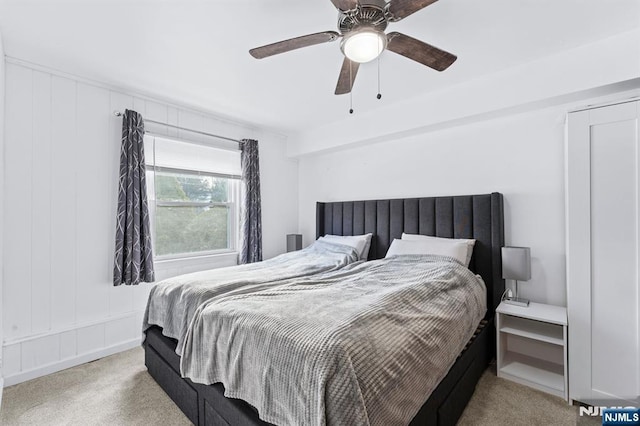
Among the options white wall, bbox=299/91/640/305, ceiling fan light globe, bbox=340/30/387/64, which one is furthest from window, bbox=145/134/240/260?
ceiling fan light globe, bbox=340/30/387/64

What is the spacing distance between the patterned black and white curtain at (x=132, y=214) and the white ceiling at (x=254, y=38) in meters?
0.50

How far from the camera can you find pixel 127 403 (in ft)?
6.64

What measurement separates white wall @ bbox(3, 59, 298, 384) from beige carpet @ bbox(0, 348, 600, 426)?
34 centimetres

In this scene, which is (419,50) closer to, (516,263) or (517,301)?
(516,263)

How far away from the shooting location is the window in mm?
3184

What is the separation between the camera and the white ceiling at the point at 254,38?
5.85ft

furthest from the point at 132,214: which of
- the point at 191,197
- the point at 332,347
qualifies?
the point at 332,347

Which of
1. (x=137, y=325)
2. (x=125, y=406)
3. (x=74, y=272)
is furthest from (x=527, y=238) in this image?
(x=74, y=272)

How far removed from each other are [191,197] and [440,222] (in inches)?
113

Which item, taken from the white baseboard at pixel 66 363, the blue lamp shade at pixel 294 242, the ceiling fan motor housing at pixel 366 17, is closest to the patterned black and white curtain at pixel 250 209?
the blue lamp shade at pixel 294 242

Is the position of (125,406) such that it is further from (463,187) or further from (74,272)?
(463,187)

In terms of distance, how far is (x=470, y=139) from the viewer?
118 inches

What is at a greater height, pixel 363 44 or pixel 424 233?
pixel 363 44

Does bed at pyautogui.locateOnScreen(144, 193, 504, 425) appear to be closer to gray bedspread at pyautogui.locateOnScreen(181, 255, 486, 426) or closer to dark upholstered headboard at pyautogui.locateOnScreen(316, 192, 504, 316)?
dark upholstered headboard at pyautogui.locateOnScreen(316, 192, 504, 316)
